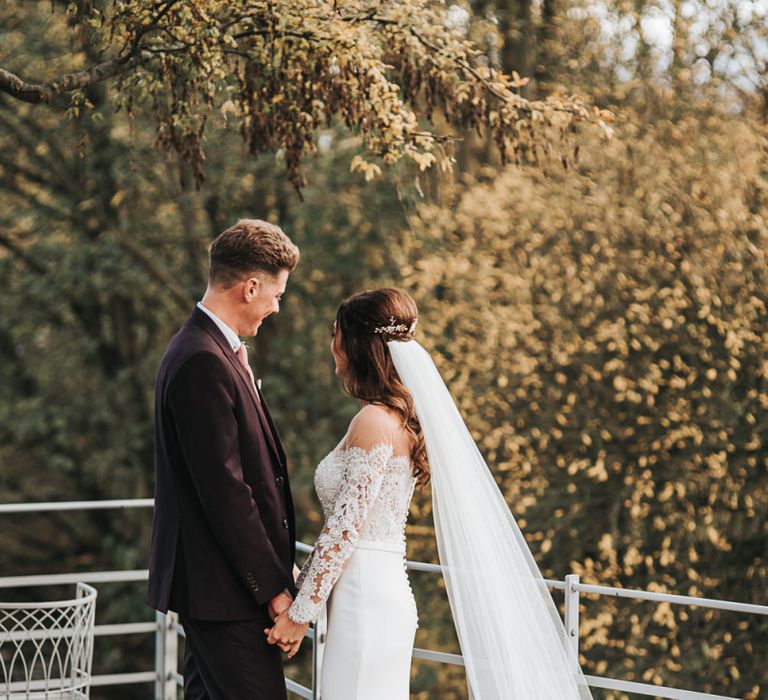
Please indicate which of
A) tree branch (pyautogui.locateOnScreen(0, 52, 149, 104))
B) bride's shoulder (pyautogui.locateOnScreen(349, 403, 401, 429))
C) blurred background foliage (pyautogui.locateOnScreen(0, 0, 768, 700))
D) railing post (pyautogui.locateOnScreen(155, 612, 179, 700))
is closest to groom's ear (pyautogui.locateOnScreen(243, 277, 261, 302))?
bride's shoulder (pyautogui.locateOnScreen(349, 403, 401, 429))

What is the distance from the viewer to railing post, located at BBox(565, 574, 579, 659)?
362 cm

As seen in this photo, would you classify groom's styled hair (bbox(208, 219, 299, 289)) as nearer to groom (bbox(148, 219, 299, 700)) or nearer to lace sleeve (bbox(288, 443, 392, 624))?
groom (bbox(148, 219, 299, 700))

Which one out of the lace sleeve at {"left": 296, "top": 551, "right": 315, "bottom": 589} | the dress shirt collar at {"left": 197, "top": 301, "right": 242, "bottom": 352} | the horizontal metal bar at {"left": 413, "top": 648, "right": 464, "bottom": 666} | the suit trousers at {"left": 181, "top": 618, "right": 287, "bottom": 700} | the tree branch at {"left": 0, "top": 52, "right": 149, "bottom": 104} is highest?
the tree branch at {"left": 0, "top": 52, "right": 149, "bottom": 104}

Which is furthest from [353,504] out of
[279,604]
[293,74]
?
[293,74]

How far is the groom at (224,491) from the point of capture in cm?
299

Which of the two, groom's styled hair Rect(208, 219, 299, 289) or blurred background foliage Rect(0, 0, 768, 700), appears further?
blurred background foliage Rect(0, 0, 768, 700)

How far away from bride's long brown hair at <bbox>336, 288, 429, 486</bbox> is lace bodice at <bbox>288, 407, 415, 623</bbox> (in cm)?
7

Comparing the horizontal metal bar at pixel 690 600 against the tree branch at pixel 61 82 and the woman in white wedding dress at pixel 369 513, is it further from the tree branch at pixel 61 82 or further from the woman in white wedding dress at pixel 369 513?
the tree branch at pixel 61 82

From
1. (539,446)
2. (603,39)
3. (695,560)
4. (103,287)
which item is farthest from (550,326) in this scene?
(103,287)

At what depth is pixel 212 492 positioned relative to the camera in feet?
9.74

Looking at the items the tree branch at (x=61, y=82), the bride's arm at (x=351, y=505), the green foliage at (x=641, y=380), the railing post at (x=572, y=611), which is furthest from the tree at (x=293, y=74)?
the green foliage at (x=641, y=380)

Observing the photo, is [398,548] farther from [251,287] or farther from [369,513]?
[251,287]

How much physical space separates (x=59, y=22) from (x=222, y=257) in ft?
21.3

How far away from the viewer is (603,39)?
952 centimetres
